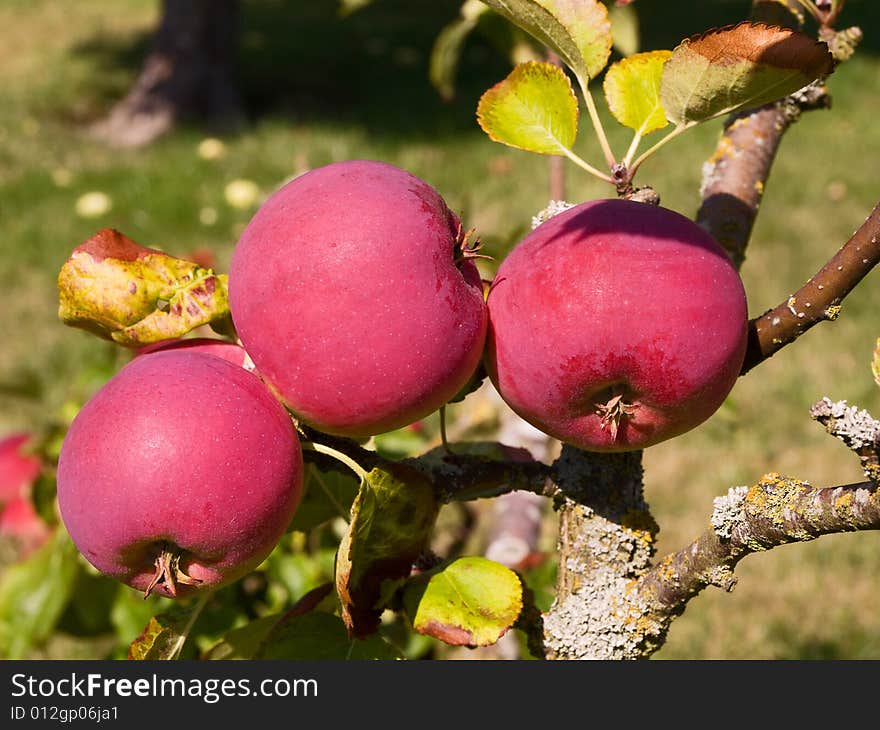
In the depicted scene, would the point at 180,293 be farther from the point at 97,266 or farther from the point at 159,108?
the point at 159,108

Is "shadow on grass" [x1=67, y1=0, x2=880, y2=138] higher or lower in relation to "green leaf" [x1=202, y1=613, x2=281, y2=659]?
lower

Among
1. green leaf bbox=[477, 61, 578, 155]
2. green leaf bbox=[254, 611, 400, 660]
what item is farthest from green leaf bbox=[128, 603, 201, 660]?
green leaf bbox=[477, 61, 578, 155]

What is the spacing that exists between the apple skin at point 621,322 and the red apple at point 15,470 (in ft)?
4.03

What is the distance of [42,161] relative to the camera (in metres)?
5.23

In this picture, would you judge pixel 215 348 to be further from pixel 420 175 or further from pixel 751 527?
pixel 420 175

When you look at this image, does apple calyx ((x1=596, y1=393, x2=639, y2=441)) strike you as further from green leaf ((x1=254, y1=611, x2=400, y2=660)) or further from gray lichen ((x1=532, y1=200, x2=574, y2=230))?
green leaf ((x1=254, y1=611, x2=400, y2=660))

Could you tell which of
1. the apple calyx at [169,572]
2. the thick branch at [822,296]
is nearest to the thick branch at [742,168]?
the thick branch at [822,296]

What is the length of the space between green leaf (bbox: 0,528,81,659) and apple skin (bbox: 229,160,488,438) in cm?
87

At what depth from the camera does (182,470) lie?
26.5 inches

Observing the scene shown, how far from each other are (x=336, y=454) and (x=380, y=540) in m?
0.08

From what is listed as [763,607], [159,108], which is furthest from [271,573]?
[159,108]

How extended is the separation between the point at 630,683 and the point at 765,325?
307 mm

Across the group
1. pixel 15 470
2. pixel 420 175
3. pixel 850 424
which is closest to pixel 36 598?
pixel 15 470

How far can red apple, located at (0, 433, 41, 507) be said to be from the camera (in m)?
1.70
